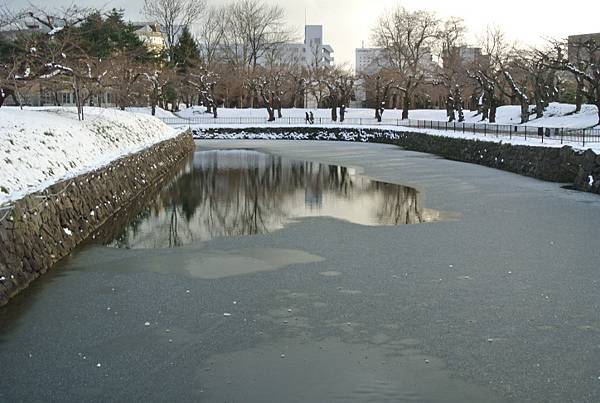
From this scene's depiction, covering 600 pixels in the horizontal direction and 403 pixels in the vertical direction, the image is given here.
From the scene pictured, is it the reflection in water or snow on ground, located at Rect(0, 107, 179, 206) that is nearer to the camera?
snow on ground, located at Rect(0, 107, 179, 206)

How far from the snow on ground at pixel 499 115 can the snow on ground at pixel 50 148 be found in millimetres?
26426

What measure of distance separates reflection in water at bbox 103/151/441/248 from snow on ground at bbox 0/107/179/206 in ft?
5.57

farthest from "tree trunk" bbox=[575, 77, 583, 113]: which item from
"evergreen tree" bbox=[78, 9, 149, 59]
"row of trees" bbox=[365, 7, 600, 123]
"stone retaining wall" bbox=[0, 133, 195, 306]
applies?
"stone retaining wall" bbox=[0, 133, 195, 306]

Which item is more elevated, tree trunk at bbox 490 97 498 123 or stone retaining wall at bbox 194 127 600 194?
tree trunk at bbox 490 97 498 123

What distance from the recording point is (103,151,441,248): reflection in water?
1309cm

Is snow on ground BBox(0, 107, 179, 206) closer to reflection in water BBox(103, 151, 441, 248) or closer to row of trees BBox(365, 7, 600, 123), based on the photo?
reflection in water BBox(103, 151, 441, 248)

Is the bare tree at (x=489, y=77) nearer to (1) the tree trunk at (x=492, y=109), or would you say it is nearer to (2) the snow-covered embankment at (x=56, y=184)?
(1) the tree trunk at (x=492, y=109)

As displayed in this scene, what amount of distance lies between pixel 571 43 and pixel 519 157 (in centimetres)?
1703

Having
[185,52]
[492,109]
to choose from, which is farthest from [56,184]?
[185,52]

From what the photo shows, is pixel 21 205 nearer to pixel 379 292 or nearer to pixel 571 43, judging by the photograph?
pixel 379 292

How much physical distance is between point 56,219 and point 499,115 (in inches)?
1741

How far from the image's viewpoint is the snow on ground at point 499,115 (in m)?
39.8

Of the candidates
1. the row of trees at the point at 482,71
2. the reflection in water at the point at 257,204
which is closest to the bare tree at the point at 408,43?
the row of trees at the point at 482,71

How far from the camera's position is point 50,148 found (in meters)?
14.2
